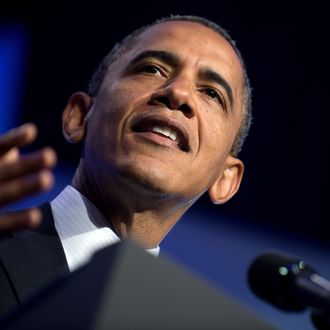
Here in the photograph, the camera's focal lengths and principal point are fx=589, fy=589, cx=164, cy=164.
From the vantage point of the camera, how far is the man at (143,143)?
1241mm

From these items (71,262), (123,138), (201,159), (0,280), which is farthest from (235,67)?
(0,280)

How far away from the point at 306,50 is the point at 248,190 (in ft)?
2.06

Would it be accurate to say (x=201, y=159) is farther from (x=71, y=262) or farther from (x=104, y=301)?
(x=104, y=301)

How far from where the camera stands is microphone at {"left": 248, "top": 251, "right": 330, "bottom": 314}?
26.9 inches

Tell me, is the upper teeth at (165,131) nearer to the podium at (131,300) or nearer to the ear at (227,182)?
the ear at (227,182)

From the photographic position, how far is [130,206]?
140 centimetres

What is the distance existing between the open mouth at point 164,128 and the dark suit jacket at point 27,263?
0.99ft

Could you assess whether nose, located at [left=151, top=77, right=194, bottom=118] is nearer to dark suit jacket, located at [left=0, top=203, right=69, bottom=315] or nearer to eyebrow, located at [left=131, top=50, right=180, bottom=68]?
eyebrow, located at [left=131, top=50, right=180, bottom=68]

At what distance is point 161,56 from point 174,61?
0.04 meters

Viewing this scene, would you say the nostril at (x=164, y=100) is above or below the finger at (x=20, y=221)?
below

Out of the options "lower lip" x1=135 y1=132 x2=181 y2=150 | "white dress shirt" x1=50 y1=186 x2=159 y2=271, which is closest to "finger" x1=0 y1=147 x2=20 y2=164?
"white dress shirt" x1=50 y1=186 x2=159 y2=271

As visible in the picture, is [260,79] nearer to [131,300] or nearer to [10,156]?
[10,156]

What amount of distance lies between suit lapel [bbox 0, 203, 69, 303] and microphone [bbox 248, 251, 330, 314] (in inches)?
16.9

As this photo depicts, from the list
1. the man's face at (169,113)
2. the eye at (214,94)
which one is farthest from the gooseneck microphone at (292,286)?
the eye at (214,94)
